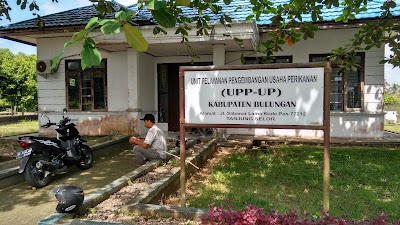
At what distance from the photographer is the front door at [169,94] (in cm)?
1157

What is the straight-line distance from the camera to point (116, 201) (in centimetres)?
376

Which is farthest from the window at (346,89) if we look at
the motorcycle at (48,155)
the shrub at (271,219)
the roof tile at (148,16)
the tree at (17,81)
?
the tree at (17,81)

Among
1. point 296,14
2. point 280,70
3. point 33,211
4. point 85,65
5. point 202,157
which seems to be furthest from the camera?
point 202,157

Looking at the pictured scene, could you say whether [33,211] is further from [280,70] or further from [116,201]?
[280,70]

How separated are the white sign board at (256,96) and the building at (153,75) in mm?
5034

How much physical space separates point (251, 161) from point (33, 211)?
436cm

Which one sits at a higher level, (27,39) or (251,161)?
(27,39)

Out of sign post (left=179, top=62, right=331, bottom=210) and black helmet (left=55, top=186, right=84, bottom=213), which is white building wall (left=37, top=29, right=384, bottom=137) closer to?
sign post (left=179, top=62, right=331, bottom=210)

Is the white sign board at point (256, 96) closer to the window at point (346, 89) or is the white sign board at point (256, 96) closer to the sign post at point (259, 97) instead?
the sign post at point (259, 97)

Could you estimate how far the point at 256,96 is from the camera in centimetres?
354

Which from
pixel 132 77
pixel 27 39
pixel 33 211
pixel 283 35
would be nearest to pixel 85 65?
pixel 33 211

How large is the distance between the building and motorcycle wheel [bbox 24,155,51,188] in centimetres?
427

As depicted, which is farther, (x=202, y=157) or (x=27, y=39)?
(x=27, y=39)

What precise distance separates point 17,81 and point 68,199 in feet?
80.5
